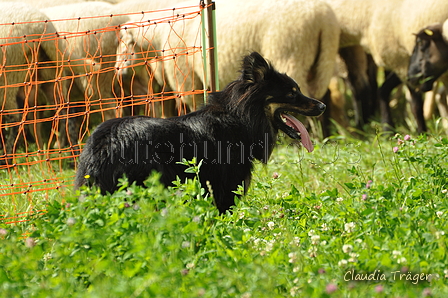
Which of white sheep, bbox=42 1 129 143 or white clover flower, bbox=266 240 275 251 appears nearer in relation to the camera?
white clover flower, bbox=266 240 275 251

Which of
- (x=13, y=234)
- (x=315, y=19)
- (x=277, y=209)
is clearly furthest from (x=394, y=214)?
(x=315, y=19)

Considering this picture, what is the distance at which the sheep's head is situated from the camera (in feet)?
21.9

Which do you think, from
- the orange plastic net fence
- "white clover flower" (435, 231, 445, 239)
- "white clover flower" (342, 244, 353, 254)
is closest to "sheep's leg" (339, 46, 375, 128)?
the orange plastic net fence

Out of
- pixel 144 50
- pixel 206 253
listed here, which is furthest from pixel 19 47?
pixel 206 253

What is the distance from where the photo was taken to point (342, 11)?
7.67 meters

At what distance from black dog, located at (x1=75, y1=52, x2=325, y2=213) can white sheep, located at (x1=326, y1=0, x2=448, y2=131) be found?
3.88 m

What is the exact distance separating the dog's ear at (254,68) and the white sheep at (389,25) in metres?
4.11

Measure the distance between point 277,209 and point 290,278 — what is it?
1.08 m

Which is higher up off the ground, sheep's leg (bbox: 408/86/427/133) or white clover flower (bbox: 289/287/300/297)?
white clover flower (bbox: 289/287/300/297)

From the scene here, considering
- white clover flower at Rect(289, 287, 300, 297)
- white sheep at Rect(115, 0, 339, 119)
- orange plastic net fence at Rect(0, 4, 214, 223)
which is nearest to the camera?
white clover flower at Rect(289, 287, 300, 297)

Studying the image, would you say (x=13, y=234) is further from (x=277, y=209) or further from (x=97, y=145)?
(x=277, y=209)

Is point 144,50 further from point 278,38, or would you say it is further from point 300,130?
point 300,130

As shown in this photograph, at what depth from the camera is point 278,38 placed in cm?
654

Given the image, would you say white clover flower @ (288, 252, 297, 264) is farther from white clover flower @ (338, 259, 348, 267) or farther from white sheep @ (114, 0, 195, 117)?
white sheep @ (114, 0, 195, 117)
